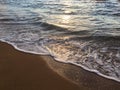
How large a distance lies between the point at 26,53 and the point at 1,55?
47 cm

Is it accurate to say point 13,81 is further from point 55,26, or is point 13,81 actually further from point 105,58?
point 55,26

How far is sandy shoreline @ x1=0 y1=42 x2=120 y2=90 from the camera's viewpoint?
346 cm

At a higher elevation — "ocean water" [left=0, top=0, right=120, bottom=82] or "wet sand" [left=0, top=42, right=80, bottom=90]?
"wet sand" [left=0, top=42, right=80, bottom=90]

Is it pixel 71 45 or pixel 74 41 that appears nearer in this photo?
pixel 71 45

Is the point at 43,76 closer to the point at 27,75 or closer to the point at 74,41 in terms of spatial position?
the point at 27,75

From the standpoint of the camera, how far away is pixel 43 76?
3783 millimetres

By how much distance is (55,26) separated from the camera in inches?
305

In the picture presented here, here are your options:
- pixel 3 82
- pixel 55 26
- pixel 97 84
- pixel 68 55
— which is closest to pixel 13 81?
pixel 3 82

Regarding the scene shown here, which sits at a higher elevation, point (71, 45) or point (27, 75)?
point (27, 75)

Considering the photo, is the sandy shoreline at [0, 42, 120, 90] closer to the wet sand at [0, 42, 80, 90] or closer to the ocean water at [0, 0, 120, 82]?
the wet sand at [0, 42, 80, 90]

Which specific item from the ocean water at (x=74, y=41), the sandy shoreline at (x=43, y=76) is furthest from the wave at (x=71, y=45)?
the sandy shoreline at (x=43, y=76)

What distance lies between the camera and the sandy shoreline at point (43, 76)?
346cm

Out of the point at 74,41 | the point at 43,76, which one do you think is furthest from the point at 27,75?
the point at 74,41

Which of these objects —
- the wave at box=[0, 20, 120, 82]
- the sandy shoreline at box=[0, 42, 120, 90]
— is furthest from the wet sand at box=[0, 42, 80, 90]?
the wave at box=[0, 20, 120, 82]
